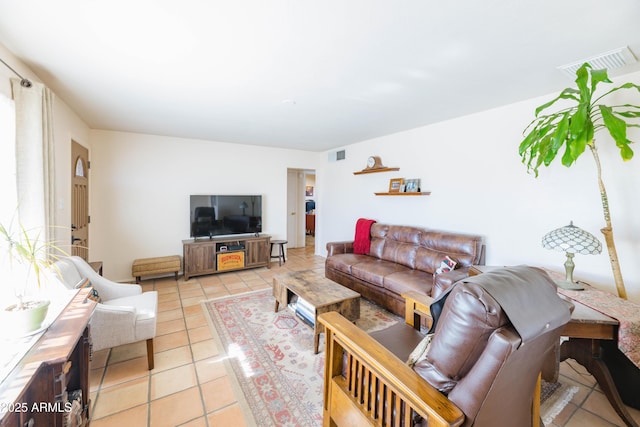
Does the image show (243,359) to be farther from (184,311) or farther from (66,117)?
(66,117)

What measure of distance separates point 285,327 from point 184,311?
4.13 ft

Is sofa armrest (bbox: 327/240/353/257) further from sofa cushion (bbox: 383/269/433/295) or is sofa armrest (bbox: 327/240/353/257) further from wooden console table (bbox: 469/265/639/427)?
wooden console table (bbox: 469/265/639/427)

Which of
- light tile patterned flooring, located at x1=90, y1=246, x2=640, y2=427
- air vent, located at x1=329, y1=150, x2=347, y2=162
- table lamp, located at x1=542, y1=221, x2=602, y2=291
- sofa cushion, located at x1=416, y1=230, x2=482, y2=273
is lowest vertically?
light tile patterned flooring, located at x1=90, y1=246, x2=640, y2=427

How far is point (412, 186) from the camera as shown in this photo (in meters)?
3.67

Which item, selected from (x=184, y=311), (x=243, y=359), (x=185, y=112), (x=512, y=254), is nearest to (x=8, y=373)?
(x=243, y=359)

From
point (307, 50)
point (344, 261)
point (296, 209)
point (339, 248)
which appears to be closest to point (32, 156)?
point (307, 50)

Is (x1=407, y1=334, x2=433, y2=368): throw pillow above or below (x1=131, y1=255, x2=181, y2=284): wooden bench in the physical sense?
above

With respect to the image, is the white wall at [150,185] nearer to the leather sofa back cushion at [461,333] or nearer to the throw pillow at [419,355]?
the throw pillow at [419,355]

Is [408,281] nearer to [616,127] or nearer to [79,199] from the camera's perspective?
[616,127]

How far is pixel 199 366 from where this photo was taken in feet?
6.62

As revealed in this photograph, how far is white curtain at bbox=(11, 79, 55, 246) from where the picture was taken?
179 cm

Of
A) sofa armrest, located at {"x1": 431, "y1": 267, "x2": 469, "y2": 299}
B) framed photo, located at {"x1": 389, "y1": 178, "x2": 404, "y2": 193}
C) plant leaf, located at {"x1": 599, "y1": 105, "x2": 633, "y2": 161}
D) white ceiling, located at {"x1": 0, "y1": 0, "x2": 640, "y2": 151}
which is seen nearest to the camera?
white ceiling, located at {"x1": 0, "y1": 0, "x2": 640, "y2": 151}

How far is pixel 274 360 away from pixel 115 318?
3.97ft

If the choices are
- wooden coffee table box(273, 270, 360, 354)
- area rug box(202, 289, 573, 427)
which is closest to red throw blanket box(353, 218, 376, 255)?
area rug box(202, 289, 573, 427)
